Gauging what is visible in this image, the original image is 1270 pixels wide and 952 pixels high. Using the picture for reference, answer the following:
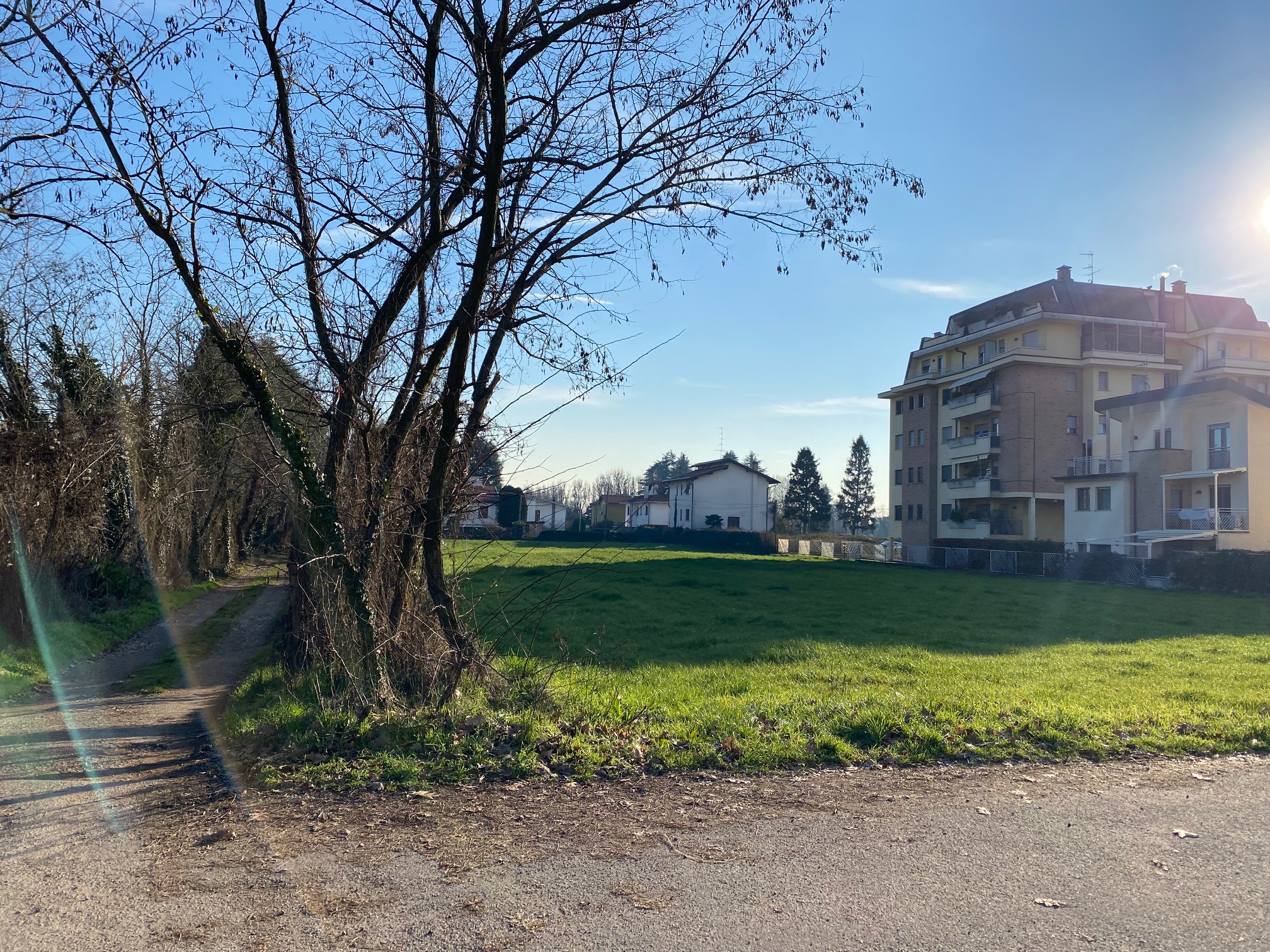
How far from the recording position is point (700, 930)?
4.00 m

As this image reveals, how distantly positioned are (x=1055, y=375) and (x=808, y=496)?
4131cm

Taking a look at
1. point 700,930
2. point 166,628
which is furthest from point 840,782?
point 166,628

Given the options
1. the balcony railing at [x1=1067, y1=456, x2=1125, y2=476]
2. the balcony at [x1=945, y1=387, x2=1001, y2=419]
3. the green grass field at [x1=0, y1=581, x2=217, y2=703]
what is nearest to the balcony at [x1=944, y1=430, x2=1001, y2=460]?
the balcony at [x1=945, y1=387, x2=1001, y2=419]

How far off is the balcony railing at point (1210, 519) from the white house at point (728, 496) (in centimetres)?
4638

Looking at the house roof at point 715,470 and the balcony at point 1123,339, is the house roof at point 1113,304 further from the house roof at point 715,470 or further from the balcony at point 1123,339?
→ the house roof at point 715,470

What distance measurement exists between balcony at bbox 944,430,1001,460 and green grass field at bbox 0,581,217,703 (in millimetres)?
45495

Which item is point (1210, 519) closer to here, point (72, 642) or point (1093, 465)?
point (1093, 465)

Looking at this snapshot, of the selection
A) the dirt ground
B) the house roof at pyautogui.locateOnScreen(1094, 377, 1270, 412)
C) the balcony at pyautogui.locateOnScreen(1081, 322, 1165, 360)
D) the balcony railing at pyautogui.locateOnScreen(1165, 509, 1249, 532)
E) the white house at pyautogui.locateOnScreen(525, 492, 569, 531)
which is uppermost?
the balcony at pyautogui.locateOnScreen(1081, 322, 1165, 360)

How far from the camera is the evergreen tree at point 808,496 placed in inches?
3588

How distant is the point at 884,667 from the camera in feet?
40.6

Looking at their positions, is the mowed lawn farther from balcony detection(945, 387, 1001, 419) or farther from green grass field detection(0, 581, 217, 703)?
balcony detection(945, 387, 1001, 419)

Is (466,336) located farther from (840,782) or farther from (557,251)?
(840,782)

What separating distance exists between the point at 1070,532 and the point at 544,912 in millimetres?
45833

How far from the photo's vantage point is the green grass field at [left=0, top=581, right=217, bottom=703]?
10.2 m
